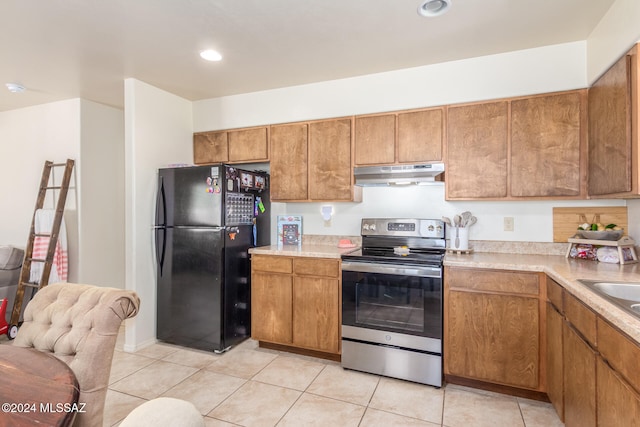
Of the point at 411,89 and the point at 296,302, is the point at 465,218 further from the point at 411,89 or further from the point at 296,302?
the point at 296,302

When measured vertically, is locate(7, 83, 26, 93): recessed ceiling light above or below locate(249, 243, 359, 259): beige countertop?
above

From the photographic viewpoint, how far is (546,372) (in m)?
2.11

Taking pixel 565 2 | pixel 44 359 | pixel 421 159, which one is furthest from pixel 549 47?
pixel 44 359

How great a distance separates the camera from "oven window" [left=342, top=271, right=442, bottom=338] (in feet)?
7.74

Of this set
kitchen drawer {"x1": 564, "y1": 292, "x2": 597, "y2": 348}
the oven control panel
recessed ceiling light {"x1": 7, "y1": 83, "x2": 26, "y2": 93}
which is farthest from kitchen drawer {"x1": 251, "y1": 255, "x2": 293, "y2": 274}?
recessed ceiling light {"x1": 7, "y1": 83, "x2": 26, "y2": 93}

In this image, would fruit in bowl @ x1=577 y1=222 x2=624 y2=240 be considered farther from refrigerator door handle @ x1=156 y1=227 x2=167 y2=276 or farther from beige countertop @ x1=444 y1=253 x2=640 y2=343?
refrigerator door handle @ x1=156 y1=227 x2=167 y2=276

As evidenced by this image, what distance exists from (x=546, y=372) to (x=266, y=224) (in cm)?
259

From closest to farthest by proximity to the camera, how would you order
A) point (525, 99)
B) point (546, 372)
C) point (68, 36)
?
point (546, 372)
point (68, 36)
point (525, 99)

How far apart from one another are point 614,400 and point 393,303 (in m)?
1.39

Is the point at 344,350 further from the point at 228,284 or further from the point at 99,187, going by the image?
the point at 99,187

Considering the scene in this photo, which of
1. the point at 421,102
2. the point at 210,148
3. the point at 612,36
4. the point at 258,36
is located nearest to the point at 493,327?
the point at 421,102

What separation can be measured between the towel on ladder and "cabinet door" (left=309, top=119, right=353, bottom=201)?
271 centimetres

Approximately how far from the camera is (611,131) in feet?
6.39

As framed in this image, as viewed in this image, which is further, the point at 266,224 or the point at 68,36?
the point at 266,224
